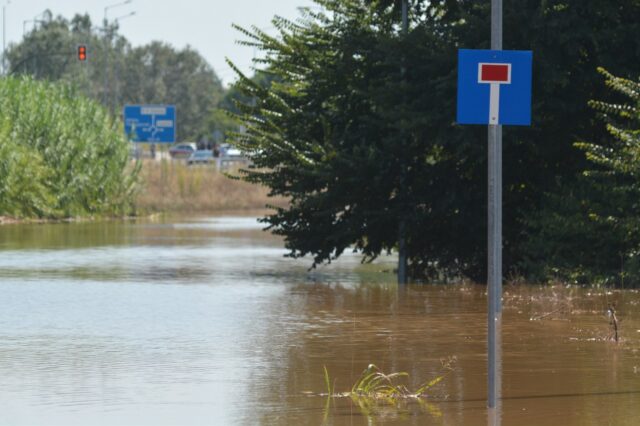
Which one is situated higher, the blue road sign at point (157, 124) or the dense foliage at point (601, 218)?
the blue road sign at point (157, 124)

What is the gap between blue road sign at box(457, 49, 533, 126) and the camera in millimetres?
11312

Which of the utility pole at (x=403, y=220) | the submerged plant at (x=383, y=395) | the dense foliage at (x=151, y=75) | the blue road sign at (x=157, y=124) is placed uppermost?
the dense foliage at (x=151, y=75)

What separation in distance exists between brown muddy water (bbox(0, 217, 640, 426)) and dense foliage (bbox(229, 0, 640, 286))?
45.3 inches

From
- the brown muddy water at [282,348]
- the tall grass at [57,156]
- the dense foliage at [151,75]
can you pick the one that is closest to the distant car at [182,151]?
the dense foliage at [151,75]

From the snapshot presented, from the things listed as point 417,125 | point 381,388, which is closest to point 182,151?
point 417,125

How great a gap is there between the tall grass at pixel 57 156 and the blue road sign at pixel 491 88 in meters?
34.5

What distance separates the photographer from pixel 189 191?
59.8 m

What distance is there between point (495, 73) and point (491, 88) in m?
0.11

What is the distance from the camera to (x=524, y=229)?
2316cm

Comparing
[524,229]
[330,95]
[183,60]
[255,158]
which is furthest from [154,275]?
[183,60]

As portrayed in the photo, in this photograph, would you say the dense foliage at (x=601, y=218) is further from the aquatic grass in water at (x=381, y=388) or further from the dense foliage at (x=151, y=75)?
the dense foliage at (x=151, y=75)

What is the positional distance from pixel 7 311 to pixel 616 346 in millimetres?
7623

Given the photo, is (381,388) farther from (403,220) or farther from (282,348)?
(403,220)

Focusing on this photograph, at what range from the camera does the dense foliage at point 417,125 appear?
71.6 ft
